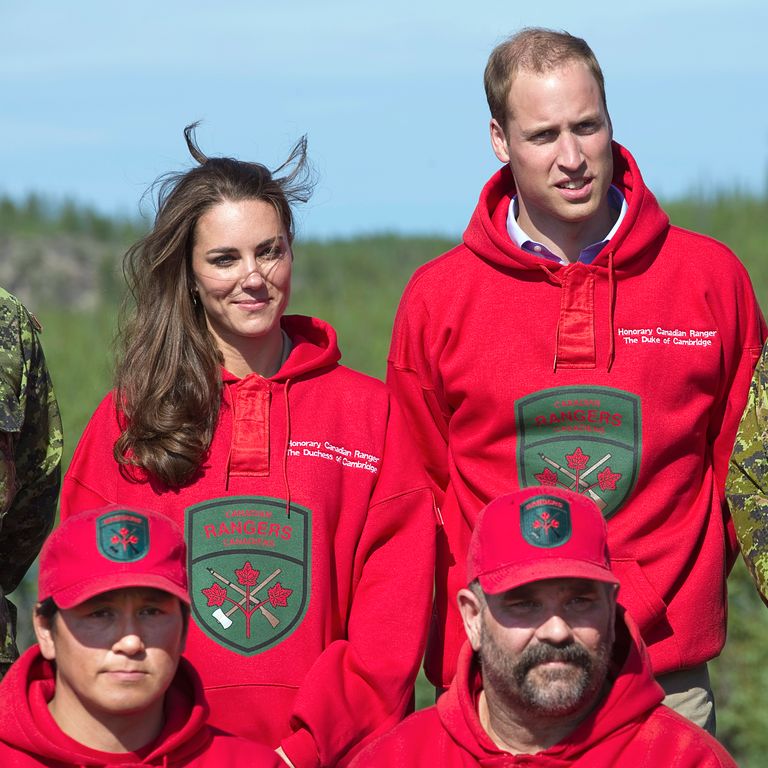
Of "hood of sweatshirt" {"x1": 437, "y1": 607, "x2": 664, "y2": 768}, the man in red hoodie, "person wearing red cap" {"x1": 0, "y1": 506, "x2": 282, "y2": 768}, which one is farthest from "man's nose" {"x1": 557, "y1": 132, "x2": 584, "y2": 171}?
"person wearing red cap" {"x1": 0, "y1": 506, "x2": 282, "y2": 768}

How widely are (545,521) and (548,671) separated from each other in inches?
13.4

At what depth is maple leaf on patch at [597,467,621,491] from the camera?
4.20 metres

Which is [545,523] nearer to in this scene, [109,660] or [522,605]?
[522,605]

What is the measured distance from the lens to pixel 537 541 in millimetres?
3455

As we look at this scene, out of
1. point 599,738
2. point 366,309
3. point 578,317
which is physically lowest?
point 366,309

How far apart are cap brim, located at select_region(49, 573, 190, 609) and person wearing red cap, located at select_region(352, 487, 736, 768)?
63 cm

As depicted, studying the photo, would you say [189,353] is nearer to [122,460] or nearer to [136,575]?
[122,460]

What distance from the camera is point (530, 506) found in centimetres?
352

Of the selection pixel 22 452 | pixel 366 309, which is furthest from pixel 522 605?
pixel 366 309

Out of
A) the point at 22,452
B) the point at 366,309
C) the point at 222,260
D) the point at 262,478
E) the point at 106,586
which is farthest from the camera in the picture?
the point at 366,309

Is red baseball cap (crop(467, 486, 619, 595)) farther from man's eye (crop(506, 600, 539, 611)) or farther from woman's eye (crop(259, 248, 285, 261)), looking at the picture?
woman's eye (crop(259, 248, 285, 261))

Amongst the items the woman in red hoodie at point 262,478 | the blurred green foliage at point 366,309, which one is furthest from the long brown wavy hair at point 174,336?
the blurred green foliage at point 366,309

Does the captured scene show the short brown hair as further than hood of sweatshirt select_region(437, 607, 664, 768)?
Yes

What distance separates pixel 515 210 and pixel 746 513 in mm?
1179
